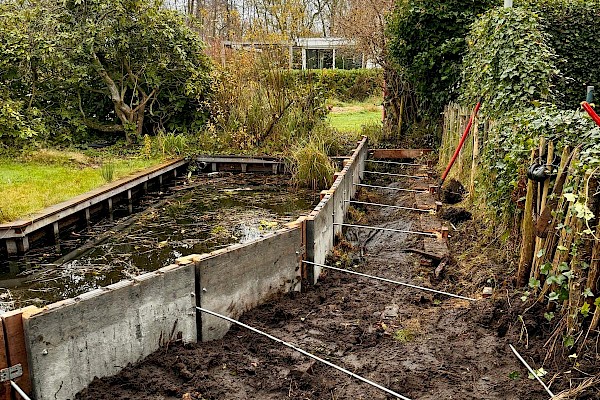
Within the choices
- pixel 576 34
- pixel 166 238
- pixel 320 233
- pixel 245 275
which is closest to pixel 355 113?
pixel 576 34

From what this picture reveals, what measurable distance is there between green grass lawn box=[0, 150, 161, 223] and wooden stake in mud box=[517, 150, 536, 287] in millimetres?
6486

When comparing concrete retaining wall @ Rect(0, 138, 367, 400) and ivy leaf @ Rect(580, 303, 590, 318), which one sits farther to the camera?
ivy leaf @ Rect(580, 303, 590, 318)

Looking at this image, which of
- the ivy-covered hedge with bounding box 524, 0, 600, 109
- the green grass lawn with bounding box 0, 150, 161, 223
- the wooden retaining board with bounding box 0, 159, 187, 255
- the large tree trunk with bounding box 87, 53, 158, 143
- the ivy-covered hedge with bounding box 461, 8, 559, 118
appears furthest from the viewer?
the large tree trunk with bounding box 87, 53, 158, 143

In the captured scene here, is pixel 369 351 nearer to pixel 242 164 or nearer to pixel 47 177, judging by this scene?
pixel 47 177

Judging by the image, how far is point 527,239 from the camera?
14.7 feet

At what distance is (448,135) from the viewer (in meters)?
11.1

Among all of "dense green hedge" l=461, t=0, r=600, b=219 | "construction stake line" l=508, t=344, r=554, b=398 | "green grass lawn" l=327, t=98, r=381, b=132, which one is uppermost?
"dense green hedge" l=461, t=0, r=600, b=219

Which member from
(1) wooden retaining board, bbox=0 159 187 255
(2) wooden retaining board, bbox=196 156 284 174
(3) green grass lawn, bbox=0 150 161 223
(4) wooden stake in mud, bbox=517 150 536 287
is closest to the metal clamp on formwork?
(4) wooden stake in mud, bbox=517 150 536 287

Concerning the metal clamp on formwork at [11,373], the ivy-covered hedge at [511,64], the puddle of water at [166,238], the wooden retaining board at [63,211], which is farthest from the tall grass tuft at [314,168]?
the metal clamp on formwork at [11,373]

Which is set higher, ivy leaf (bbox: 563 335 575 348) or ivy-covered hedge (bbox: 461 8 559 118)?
ivy-covered hedge (bbox: 461 8 559 118)

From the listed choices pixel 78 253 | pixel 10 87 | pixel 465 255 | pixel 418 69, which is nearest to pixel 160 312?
pixel 465 255

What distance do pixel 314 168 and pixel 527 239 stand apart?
22.9ft

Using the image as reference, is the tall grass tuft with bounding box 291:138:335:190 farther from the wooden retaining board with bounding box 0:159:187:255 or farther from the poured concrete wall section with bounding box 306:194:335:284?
the poured concrete wall section with bounding box 306:194:335:284

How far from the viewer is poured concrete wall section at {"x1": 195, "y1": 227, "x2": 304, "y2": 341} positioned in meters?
4.17
